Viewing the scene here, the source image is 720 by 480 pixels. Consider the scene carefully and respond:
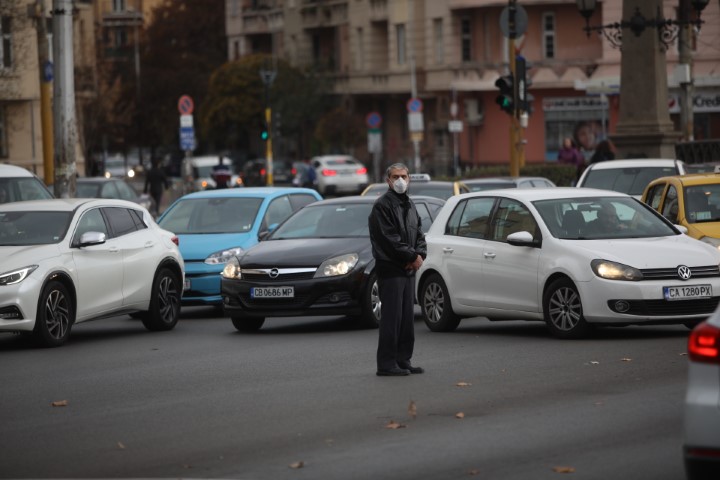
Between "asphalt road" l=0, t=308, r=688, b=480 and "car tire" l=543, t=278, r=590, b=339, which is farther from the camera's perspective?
"car tire" l=543, t=278, r=590, b=339

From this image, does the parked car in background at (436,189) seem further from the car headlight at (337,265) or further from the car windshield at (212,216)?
the car headlight at (337,265)

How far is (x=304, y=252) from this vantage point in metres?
17.7

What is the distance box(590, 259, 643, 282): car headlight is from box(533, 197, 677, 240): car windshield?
72 cm

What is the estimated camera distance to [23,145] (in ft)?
192

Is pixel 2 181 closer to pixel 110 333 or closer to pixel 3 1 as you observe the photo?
pixel 110 333


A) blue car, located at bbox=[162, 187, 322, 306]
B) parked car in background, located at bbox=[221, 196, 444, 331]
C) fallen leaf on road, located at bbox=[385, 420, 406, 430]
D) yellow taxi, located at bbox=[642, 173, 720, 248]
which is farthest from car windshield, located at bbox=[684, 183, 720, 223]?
fallen leaf on road, located at bbox=[385, 420, 406, 430]

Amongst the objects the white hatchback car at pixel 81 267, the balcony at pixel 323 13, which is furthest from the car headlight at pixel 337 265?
the balcony at pixel 323 13

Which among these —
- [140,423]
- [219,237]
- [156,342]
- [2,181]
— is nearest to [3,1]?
[2,181]

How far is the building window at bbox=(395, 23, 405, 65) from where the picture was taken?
3044 inches

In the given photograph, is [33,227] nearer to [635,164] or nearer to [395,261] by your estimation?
[395,261]

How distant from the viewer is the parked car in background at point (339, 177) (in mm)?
63812

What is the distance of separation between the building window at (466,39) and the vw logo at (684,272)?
58509 mm

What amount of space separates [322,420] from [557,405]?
160 cm

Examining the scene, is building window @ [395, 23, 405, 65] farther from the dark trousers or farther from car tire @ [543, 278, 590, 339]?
the dark trousers
